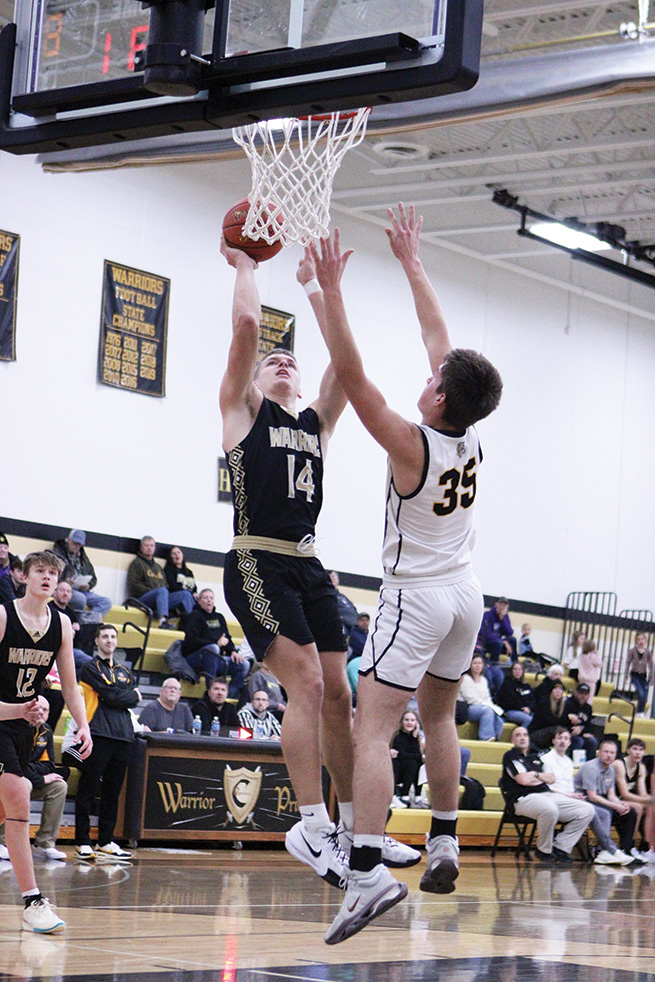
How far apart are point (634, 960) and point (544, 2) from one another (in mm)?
10850

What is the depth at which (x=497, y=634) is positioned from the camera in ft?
65.3

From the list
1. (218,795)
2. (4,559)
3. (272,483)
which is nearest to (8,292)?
(4,559)

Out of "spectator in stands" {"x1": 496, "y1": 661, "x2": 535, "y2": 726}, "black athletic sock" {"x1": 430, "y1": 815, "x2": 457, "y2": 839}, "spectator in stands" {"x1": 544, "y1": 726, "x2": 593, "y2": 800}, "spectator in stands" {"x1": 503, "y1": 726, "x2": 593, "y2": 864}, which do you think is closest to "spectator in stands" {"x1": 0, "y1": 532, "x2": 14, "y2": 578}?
"spectator in stands" {"x1": 503, "y1": 726, "x2": 593, "y2": 864}

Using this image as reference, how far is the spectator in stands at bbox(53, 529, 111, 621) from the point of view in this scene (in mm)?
15273

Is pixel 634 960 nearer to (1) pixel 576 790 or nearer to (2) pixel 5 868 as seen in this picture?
(2) pixel 5 868

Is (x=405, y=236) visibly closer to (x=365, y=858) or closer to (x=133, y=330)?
(x=365, y=858)

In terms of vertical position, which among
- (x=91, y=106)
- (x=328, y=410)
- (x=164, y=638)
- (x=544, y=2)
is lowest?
(x=164, y=638)

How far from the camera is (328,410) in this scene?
18.9 feet

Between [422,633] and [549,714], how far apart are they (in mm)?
13053

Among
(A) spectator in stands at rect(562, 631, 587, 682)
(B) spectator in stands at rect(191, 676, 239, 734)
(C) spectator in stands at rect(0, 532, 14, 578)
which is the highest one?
(C) spectator in stands at rect(0, 532, 14, 578)

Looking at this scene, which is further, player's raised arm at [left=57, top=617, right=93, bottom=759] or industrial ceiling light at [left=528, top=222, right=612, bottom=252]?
industrial ceiling light at [left=528, top=222, right=612, bottom=252]

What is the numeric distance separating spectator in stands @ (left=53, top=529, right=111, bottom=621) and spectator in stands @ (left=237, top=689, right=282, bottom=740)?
7.51 ft

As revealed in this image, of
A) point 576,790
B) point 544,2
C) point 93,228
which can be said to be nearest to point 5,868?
point 576,790

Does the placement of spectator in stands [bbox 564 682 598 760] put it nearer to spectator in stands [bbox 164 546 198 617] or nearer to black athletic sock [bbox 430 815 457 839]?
spectator in stands [bbox 164 546 198 617]
